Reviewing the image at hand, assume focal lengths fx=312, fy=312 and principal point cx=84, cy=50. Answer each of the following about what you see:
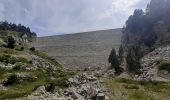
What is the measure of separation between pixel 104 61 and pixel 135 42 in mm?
15965

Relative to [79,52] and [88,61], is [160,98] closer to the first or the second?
[88,61]

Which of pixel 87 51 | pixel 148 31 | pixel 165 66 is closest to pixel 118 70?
pixel 165 66

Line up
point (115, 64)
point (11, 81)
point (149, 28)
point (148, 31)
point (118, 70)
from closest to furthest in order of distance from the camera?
point (11, 81) → point (118, 70) → point (115, 64) → point (148, 31) → point (149, 28)

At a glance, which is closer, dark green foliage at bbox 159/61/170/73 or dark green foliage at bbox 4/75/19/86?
dark green foliage at bbox 4/75/19/86

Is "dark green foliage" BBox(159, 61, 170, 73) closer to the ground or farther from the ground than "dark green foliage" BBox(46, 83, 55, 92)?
closer to the ground

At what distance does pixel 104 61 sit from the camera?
13862cm

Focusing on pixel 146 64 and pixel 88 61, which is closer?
pixel 146 64

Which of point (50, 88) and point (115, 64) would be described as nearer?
point (50, 88)

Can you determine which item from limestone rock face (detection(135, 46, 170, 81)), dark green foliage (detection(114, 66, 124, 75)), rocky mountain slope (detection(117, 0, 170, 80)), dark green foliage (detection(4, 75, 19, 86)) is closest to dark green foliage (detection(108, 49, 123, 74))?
dark green foliage (detection(114, 66, 124, 75))

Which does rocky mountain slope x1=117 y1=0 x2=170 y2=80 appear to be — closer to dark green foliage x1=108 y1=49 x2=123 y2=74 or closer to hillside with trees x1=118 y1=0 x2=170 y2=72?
hillside with trees x1=118 y1=0 x2=170 y2=72

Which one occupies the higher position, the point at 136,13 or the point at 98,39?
the point at 136,13

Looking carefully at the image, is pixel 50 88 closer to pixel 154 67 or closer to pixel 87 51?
pixel 154 67

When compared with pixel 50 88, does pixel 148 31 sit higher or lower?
higher

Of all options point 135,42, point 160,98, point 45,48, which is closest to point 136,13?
point 135,42
